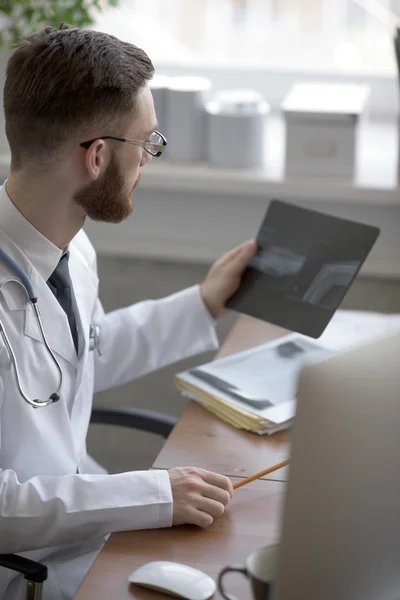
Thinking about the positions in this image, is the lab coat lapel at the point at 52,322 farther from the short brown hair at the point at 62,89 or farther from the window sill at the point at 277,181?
the window sill at the point at 277,181

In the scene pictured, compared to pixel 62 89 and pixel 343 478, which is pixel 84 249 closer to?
pixel 62 89

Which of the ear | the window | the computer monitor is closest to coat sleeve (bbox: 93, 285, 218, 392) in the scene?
the ear

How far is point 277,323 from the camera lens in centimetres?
166

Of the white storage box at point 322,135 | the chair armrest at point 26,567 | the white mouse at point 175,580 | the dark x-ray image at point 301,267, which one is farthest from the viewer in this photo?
the white storage box at point 322,135

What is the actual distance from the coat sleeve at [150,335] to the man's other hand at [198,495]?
506 mm

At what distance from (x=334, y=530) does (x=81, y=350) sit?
75cm

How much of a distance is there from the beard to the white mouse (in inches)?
22.1

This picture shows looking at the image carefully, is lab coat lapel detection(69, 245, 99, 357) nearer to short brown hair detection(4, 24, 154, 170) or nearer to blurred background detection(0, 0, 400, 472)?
short brown hair detection(4, 24, 154, 170)

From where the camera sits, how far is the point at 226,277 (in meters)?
1.74

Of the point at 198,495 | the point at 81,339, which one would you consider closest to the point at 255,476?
the point at 198,495

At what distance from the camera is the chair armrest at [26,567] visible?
1210mm

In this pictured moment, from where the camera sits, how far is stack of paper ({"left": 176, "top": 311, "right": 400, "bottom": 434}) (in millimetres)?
1514

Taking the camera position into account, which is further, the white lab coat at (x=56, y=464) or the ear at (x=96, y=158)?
the ear at (x=96, y=158)

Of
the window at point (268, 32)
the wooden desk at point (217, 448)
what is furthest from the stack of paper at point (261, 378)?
the window at point (268, 32)
